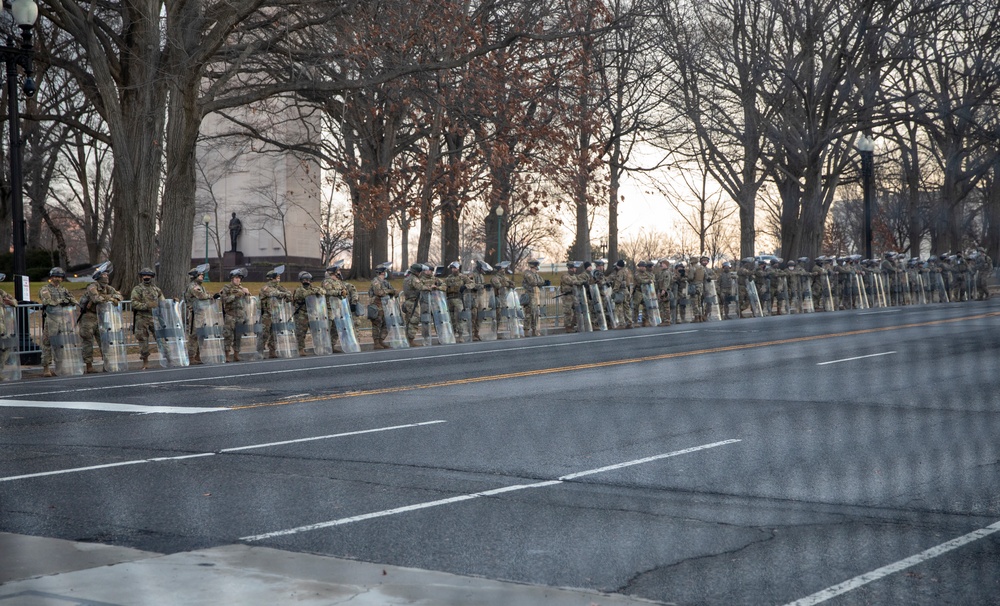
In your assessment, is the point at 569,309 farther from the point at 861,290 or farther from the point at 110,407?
the point at 861,290

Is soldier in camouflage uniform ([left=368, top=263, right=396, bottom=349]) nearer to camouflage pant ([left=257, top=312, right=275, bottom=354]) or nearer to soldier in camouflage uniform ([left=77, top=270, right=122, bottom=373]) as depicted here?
camouflage pant ([left=257, top=312, right=275, bottom=354])

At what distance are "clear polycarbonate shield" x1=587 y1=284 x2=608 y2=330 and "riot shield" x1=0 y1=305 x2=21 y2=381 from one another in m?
15.0

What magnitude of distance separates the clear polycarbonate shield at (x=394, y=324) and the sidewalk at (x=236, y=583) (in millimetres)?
17216

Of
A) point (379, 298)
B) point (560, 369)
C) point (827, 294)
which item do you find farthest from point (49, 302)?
point (827, 294)

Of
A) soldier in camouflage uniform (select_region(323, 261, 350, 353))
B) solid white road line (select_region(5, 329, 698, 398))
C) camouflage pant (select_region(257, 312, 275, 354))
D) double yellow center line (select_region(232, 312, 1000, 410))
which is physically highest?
soldier in camouflage uniform (select_region(323, 261, 350, 353))

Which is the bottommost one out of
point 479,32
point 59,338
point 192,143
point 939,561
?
point 939,561

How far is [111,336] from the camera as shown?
18672mm

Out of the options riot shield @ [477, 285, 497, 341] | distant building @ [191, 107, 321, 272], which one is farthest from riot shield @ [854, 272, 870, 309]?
distant building @ [191, 107, 321, 272]

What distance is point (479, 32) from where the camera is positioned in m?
24.3

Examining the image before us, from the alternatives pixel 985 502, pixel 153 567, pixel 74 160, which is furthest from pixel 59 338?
pixel 74 160

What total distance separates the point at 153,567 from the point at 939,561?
4108 millimetres

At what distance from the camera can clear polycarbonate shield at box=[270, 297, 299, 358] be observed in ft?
68.4

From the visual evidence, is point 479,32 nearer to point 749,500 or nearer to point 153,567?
point 749,500

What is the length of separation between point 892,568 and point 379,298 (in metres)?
18.0
